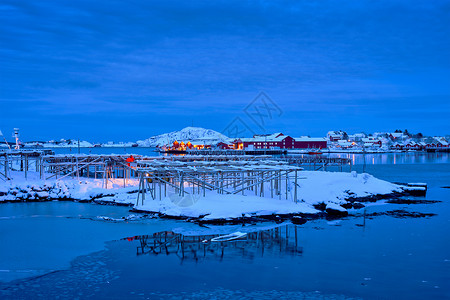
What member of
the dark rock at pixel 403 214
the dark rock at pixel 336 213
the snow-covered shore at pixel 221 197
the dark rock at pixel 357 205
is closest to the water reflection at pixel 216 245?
the snow-covered shore at pixel 221 197

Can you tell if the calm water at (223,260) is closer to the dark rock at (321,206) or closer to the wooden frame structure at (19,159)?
the dark rock at (321,206)

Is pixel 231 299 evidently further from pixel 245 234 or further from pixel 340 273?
pixel 245 234

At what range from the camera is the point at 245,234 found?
20641mm

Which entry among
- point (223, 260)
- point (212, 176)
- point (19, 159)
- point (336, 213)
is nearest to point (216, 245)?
point (223, 260)

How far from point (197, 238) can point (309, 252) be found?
5657 millimetres

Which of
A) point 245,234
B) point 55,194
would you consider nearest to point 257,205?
point 245,234

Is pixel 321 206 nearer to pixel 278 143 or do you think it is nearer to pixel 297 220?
pixel 297 220

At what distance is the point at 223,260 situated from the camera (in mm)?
16750

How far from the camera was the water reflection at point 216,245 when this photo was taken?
1770 centimetres

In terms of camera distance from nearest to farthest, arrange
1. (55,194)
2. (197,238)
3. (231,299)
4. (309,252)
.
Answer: (231,299), (309,252), (197,238), (55,194)

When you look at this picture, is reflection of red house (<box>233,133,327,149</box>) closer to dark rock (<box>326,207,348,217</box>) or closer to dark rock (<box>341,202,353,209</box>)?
dark rock (<box>341,202,353,209</box>)

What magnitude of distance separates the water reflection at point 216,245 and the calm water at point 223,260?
1.9 inches

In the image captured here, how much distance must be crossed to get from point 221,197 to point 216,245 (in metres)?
8.70

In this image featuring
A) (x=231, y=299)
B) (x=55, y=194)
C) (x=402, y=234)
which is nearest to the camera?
(x=231, y=299)
